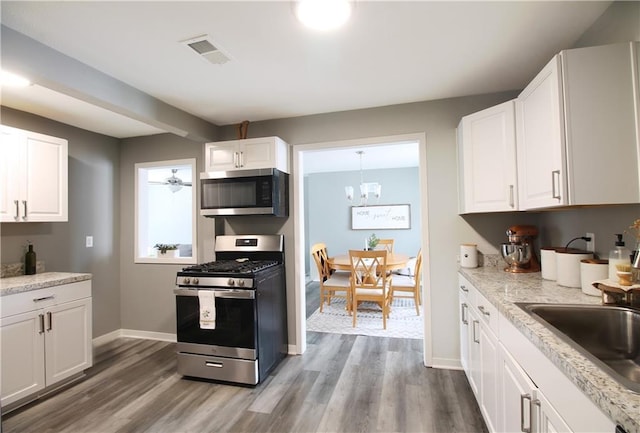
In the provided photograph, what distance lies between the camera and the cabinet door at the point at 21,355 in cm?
204

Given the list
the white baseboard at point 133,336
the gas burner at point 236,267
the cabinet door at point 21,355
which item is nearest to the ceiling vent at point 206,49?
the gas burner at point 236,267

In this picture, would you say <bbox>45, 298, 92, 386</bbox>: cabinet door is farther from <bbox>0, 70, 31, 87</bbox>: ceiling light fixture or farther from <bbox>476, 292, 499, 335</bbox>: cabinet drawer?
<bbox>476, 292, 499, 335</bbox>: cabinet drawer

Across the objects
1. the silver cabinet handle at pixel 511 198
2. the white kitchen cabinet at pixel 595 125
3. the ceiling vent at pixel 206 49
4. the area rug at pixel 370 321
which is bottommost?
the area rug at pixel 370 321

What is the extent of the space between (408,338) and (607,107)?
2.74 m

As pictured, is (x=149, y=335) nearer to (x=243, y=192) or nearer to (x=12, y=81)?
(x=243, y=192)

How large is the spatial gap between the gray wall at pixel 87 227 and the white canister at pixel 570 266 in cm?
422

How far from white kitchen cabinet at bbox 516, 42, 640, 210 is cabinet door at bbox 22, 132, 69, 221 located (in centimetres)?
372

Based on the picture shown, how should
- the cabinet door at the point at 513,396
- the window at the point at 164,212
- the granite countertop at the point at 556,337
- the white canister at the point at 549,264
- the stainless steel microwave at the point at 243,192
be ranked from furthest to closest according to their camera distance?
the window at the point at 164,212, the stainless steel microwave at the point at 243,192, the white canister at the point at 549,264, the cabinet door at the point at 513,396, the granite countertop at the point at 556,337

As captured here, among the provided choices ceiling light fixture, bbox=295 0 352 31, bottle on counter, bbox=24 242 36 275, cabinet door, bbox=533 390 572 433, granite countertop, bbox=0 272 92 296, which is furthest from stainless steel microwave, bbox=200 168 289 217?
cabinet door, bbox=533 390 572 433

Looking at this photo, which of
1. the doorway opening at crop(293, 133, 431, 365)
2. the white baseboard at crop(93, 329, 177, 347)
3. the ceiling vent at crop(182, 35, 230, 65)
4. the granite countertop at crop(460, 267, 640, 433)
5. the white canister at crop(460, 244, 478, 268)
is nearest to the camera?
the granite countertop at crop(460, 267, 640, 433)

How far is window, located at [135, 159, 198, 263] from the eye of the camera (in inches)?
138

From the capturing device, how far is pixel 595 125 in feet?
4.51

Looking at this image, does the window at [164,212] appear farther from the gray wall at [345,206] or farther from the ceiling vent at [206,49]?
the gray wall at [345,206]

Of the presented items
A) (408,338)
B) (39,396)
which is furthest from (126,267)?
(408,338)
